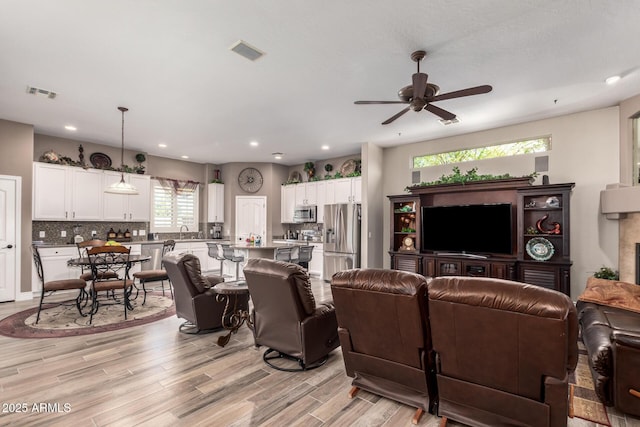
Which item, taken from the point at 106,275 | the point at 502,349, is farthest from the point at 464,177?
the point at 106,275

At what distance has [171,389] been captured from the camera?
266cm

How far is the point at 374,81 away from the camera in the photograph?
399 cm

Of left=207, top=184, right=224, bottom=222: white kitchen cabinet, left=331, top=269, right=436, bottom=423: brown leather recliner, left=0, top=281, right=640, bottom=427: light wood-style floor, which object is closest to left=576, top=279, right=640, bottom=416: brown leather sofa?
left=0, top=281, right=640, bottom=427: light wood-style floor

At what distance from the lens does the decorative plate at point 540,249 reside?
16.6 ft

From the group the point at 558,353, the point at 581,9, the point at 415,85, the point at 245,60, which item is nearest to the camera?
the point at 558,353

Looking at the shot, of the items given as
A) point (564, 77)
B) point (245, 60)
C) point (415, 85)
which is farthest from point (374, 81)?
point (564, 77)

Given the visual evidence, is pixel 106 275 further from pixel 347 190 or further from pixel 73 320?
pixel 347 190

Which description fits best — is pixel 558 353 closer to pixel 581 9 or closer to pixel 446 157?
pixel 581 9

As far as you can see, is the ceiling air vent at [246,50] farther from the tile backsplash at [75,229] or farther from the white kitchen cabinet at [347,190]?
the tile backsplash at [75,229]

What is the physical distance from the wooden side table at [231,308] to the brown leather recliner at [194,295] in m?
0.12

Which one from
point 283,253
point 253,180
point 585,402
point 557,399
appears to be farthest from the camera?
point 253,180

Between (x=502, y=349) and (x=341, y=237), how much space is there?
548 centimetres

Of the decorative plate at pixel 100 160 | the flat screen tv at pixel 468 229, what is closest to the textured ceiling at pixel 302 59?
the decorative plate at pixel 100 160

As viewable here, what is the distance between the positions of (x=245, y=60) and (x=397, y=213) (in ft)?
→ 15.2
